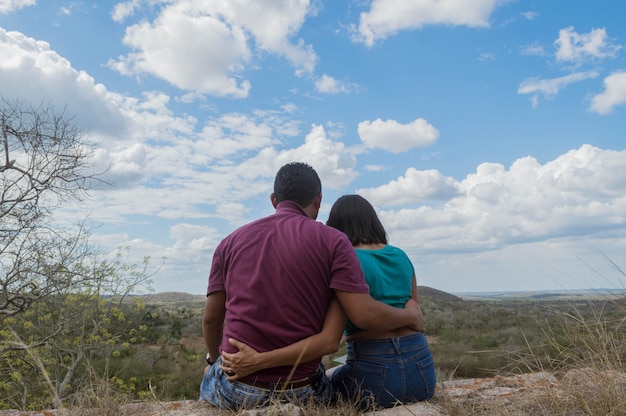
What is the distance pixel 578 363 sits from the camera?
3.26 metres

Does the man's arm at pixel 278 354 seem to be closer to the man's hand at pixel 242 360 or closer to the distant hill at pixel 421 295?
the man's hand at pixel 242 360

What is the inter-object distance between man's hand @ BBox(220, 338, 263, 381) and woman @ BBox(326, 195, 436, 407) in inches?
25.4

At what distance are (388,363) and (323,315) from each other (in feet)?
1.64

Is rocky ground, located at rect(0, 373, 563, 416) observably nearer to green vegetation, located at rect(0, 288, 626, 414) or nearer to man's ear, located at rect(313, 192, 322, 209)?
green vegetation, located at rect(0, 288, 626, 414)

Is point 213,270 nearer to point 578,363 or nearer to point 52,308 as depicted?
point 578,363

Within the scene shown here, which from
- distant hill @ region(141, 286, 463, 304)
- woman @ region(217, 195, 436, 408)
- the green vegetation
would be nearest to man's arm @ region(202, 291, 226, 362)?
the green vegetation

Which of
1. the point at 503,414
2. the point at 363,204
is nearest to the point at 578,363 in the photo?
the point at 503,414

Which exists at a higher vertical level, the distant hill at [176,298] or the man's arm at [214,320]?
A: the man's arm at [214,320]

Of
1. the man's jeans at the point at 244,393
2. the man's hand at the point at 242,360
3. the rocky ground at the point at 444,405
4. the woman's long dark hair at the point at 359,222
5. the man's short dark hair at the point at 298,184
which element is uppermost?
the man's short dark hair at the point at 298,184

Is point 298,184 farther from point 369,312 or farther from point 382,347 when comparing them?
point 382,347

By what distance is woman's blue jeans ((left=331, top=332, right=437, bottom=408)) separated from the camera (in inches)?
107

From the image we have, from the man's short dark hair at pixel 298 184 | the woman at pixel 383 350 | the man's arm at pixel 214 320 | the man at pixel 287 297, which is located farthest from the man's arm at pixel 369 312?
the man's arm at pixel 214 320

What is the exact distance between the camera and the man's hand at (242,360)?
7.81ft

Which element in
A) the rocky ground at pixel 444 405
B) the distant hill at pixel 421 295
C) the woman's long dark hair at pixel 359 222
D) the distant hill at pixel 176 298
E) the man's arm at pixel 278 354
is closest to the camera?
the man's arm at pixel 278 354
